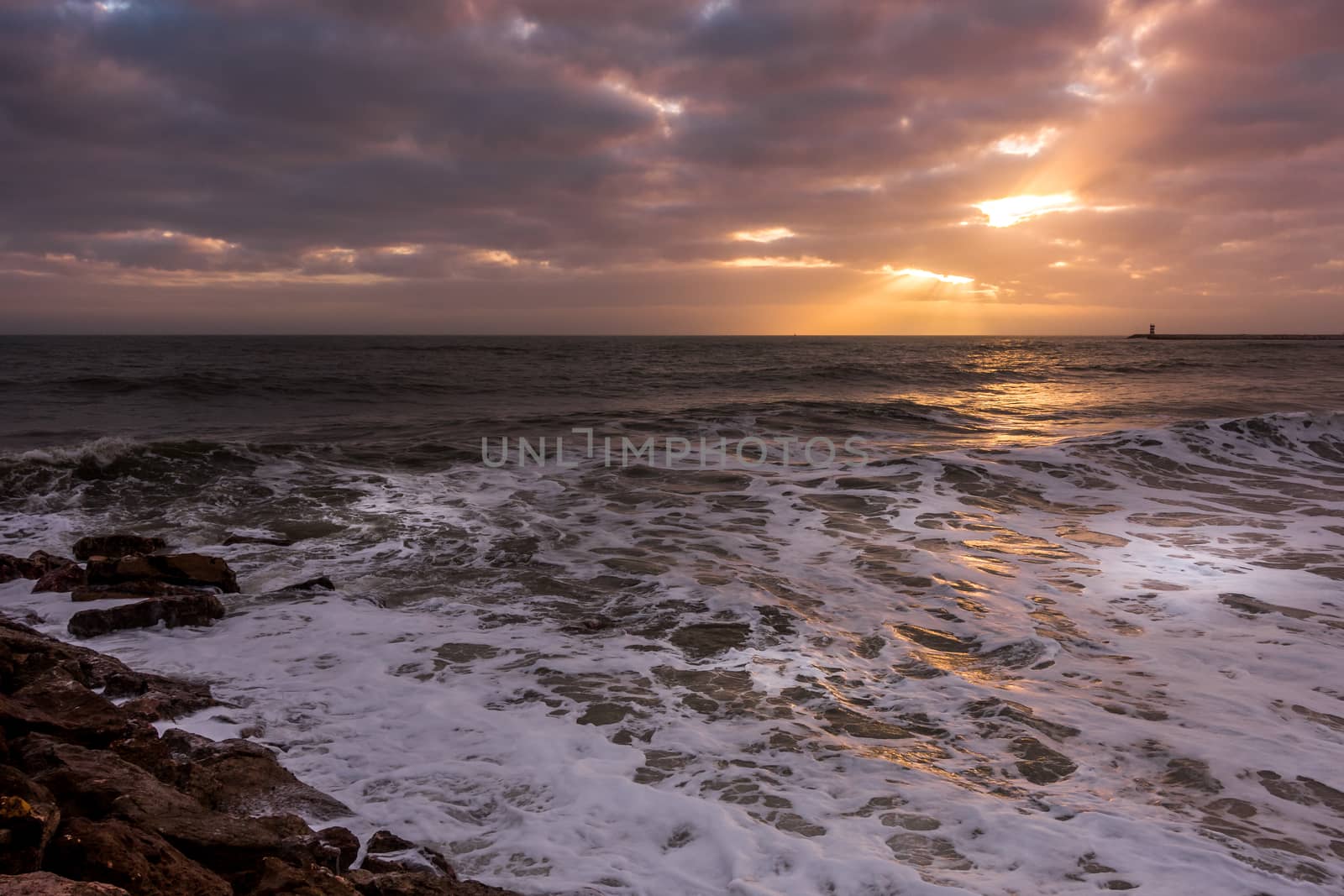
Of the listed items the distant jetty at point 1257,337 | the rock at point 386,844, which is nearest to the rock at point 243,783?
the rock at point 386,844

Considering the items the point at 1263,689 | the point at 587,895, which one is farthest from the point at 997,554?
the point at 587,895

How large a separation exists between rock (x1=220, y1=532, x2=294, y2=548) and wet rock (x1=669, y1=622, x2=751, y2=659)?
4.94 m

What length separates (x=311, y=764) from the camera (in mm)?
3625

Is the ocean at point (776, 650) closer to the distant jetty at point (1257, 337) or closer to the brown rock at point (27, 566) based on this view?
the brown rock at point (27, 566)

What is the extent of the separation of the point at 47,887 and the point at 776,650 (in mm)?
4069

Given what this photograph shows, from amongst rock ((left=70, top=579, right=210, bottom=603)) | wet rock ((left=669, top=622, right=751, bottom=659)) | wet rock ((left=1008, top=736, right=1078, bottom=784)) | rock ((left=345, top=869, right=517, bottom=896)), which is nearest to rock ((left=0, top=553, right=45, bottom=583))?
rock ((left=70, top=579, right=210, bottom=603))

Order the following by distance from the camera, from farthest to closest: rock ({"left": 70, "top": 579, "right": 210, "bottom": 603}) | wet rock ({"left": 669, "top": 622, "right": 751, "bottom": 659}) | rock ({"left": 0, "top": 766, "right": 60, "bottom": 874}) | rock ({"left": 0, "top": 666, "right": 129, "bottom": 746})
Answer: rock ({"left": 70, "top": 579, "right": 210, "bottom": 603})
wet rock ({"left": 669, "top": 622, "right": 751, "bottom": 659})
rock ({"left": 0, "top": 666, "right": 129, "bottom": 746})
rock ({"left": 0, "top": 766, "right": 60, "bottom": 874})

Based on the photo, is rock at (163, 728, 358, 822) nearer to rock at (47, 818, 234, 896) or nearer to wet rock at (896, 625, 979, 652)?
rock at (47, 818, 234, 896)

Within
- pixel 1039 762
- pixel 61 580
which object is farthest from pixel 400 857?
pixel 61 580

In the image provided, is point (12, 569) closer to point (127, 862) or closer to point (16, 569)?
point (16, 569)

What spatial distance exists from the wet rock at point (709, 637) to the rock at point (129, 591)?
3.91 m

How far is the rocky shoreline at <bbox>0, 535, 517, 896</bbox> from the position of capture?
2.23 meters

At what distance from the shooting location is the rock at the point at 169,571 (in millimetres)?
6180

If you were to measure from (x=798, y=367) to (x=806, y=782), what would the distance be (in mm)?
36313
